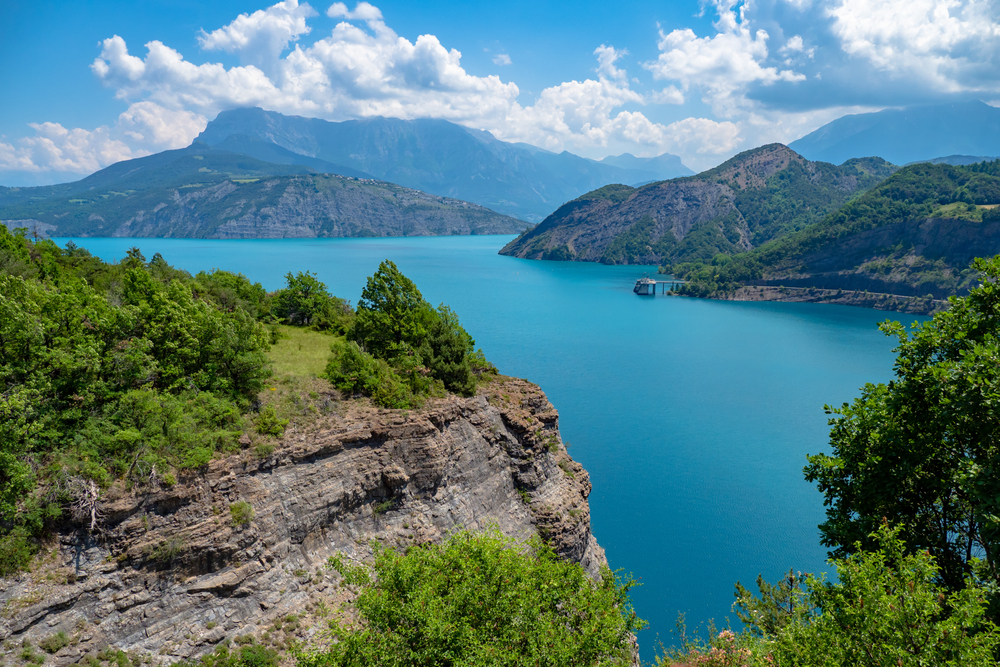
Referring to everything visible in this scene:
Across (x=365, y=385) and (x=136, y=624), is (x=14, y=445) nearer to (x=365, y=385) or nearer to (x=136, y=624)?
(x=136, y=624)

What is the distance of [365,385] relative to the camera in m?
29.9

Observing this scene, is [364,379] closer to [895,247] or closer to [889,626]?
[889,626]

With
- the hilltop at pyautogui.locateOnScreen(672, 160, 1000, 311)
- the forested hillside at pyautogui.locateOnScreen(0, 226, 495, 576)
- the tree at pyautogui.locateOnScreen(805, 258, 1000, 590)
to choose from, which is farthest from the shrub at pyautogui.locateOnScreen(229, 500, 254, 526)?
the hilltop at pyautogui.locateOnScreen(672, 160, 1000, 311)

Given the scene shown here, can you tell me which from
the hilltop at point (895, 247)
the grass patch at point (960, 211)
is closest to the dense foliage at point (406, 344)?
the hilltop at point (895, 247)

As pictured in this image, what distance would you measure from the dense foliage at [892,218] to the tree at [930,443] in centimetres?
16687

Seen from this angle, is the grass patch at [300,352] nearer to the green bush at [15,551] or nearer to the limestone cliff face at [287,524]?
the limestone cliff face at [287,524]

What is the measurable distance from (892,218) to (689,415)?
160 metres

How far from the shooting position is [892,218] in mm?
171000

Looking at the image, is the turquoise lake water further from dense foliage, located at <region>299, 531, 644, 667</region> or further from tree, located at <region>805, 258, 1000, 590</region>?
dense foliage, located at <region>299, 531, 644, 667</region>

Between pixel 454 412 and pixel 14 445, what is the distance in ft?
66.4

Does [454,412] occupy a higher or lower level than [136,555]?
higher

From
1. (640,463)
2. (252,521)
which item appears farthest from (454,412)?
(640,463)

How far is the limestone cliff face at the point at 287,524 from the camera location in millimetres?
18828

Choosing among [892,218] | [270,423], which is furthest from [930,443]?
[892,218]
